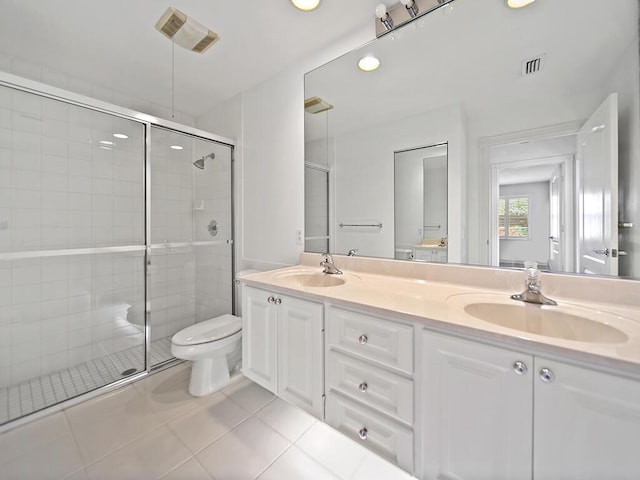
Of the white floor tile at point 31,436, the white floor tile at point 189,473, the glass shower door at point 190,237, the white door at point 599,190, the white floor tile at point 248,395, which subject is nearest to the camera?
the white door at point 599,190

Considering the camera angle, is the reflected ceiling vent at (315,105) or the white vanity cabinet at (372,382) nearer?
the white vanity cabinet at (372,382)

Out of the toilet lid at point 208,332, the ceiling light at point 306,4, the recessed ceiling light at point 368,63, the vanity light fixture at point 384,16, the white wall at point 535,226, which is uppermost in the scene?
the ceiling light at point 306,4

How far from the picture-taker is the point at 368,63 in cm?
156

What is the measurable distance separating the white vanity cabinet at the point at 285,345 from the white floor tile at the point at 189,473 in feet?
1.41

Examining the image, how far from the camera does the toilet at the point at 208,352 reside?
171 centimetres

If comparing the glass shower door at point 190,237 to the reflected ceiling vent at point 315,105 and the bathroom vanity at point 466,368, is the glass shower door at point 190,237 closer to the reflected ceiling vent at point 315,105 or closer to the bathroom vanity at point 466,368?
the reflected ceiling vent at point 315,105

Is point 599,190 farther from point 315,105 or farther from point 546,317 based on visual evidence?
point 315,105

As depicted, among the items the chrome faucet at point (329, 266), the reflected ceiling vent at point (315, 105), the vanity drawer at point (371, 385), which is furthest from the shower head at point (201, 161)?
the vanity drawer at point (371, 385)

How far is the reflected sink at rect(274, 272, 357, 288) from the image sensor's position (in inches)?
59.6

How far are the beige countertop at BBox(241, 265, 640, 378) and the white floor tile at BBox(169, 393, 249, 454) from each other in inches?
33.4

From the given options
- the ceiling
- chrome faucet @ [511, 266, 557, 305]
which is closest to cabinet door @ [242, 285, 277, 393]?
chrome faucet @ [511, 266, 557, 305]

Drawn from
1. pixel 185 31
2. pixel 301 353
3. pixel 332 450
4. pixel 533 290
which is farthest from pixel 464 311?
pixel 185 31

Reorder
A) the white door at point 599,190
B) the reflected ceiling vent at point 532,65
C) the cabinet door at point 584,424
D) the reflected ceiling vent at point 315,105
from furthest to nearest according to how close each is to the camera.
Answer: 1. the reflected ceiling vent at point 315,105
2. the reflected ceiling vent at point 532,65
3. the white door at point 599,190
4. the cabinet door at point 584,424

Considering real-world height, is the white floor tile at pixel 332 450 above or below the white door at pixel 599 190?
below
